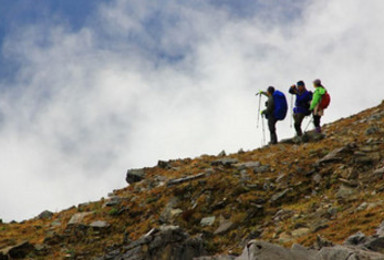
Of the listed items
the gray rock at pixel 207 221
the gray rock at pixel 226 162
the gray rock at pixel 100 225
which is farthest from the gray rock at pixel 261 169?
the gray rock at pixel 100 225

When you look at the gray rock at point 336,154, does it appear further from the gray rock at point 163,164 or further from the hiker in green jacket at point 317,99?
the gray rock at point 163,164

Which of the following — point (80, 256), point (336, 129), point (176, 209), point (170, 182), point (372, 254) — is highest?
point (336, 129)

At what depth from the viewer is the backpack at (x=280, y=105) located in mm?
24906

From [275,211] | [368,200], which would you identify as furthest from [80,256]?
[368,200]

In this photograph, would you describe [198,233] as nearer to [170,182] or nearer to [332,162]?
[170,182]

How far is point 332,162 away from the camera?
1892cm

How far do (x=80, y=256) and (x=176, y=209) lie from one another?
4.25 metres

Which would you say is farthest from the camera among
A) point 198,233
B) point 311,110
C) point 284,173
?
point 311,110

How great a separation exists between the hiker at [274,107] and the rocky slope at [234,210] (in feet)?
5.73

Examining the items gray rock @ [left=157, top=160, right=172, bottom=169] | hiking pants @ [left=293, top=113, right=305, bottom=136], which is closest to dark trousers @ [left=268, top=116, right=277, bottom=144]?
hiking pants @ [left=293, top=113, right=305, bottom=136]

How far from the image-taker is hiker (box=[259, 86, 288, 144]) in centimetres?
2494

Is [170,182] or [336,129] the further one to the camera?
[336,129]

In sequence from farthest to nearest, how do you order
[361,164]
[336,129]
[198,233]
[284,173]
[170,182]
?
[336,129] → [170,182] → [284,173] → [361,164] → [198,233]

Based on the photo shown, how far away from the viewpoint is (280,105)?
24.9m
